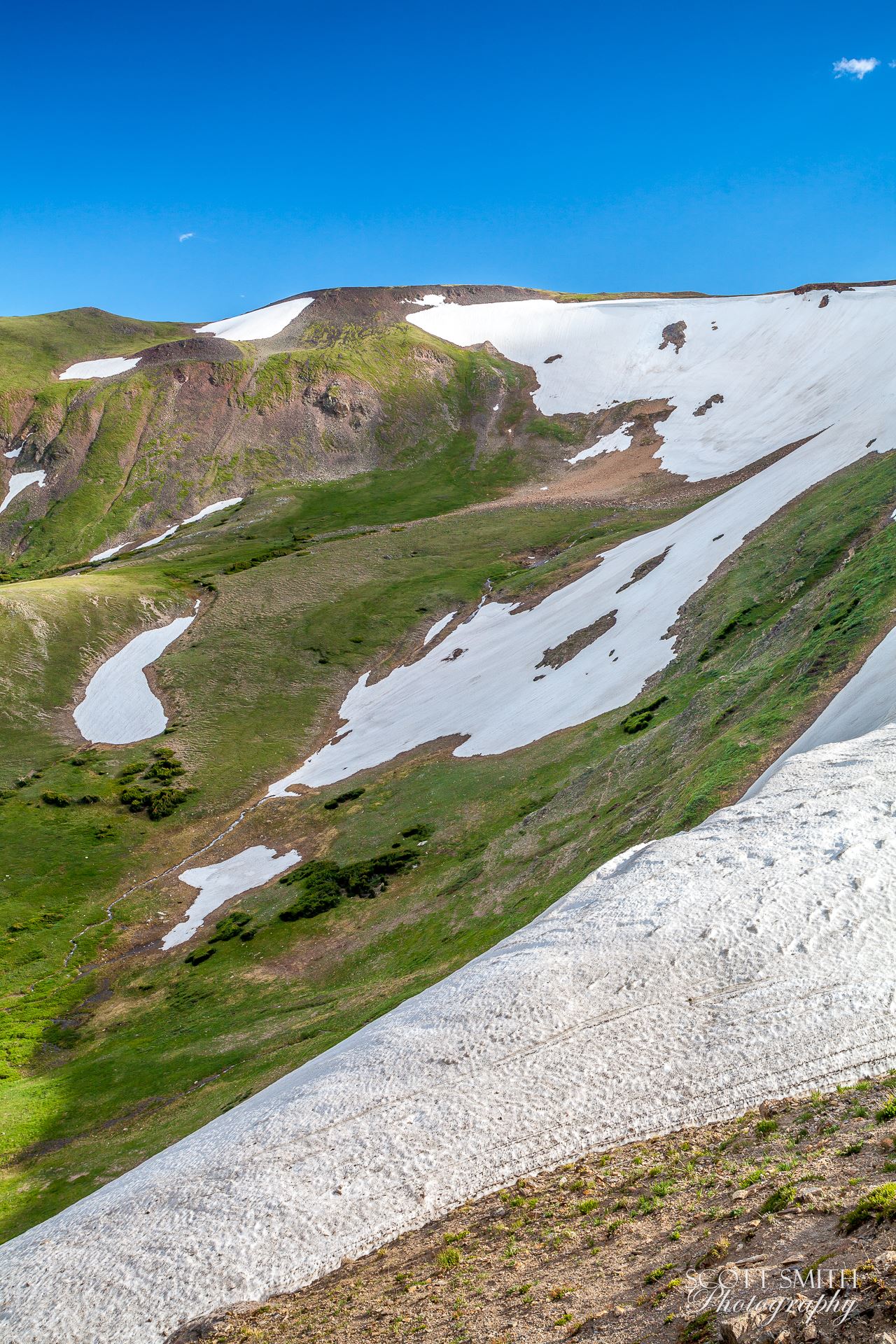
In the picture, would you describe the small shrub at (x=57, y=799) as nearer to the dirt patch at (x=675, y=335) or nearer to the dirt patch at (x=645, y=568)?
the dirt patch at (x=645, y=568)

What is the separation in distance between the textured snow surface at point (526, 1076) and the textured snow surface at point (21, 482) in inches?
6217

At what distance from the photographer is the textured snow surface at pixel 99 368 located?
175 metres

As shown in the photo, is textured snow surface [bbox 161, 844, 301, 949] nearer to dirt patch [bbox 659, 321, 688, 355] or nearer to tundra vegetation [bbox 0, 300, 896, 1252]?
tundra vegetation [bbox 0, 300, 896, 1252]

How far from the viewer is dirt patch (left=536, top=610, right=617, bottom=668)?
66.4 metres

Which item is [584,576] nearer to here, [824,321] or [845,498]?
[845,498]

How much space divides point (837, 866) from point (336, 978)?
27373 millimetres

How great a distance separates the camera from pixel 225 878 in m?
56.0

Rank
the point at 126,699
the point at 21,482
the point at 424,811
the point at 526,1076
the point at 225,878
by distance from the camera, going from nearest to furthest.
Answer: the point at 526,1076, the point at 424,811, the point at 225,878, the point at 126,699, the point at 21,482

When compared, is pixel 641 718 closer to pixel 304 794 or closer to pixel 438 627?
pixel 304 794

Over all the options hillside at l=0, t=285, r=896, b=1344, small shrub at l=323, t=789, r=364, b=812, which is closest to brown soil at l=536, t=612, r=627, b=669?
hillside at l=0, t=285, r=896, b=1344

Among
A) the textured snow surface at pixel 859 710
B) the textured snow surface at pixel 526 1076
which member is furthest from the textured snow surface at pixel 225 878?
the textured snow surface at pixel 859 710

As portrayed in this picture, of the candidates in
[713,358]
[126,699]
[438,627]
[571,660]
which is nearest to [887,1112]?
[571,660]

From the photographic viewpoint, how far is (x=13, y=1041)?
4225cm

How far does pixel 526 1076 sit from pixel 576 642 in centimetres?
5270
